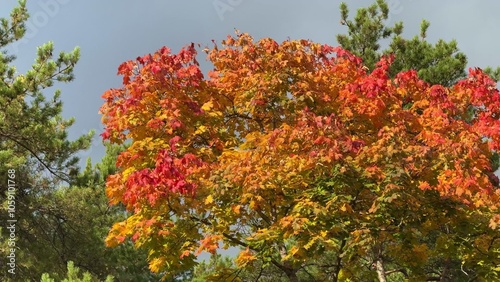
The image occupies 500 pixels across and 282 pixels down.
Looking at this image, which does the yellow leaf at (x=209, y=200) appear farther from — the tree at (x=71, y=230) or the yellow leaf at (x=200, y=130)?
the tree at (x=71, y=230)

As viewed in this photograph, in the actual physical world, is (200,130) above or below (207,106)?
below

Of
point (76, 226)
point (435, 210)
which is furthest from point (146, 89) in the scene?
point (76, 226)

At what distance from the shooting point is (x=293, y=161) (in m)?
7.68

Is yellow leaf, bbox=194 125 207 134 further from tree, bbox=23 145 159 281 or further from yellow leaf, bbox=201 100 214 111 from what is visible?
tree, bbox=23 145 159 281

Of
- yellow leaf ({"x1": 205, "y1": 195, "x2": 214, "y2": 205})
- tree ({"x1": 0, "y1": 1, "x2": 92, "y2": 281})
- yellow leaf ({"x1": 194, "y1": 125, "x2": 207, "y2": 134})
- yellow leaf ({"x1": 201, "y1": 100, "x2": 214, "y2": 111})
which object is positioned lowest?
yellow leaf ({"x1": 205, "y1": 195, "x2": 214, "y2": 205})

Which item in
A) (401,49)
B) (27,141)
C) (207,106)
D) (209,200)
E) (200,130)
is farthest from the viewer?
(401,49)

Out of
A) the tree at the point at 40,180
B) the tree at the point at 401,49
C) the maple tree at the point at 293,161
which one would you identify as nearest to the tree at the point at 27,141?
the tree at the point at 40,180

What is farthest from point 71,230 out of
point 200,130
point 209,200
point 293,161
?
point 293,161

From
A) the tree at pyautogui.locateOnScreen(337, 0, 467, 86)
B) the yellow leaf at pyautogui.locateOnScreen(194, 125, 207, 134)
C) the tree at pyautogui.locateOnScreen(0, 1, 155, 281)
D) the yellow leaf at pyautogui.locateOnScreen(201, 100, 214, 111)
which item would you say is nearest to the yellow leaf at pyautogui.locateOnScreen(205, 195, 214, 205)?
the yellow leaf at pyautogui.locateOnScreen(194, 125, 207, 134)

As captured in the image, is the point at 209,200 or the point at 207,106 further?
the point at 207,106

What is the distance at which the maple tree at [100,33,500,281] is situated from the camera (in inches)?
296

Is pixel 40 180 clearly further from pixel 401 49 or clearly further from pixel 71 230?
pixel 401 49

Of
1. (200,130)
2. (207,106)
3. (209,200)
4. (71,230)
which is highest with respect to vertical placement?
(71,230)

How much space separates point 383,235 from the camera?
8.11 meters
